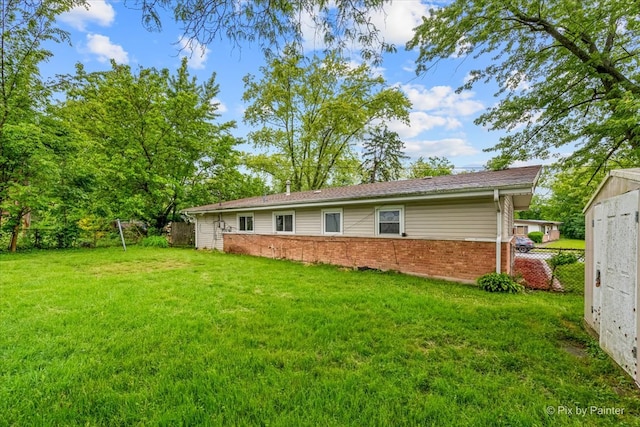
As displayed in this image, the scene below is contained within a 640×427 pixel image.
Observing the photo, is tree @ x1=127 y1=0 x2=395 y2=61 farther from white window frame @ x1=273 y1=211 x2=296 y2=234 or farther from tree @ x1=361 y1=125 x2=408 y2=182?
tree @ x1=361 y1=125 x2=408 y2=182

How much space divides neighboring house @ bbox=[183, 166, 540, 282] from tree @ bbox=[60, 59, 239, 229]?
22.0 ft

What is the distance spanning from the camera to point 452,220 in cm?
769

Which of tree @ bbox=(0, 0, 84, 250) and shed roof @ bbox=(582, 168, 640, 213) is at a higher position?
tree @ bbox=(0, 0, 84, 250)

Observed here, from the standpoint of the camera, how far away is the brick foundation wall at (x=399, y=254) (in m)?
7.22

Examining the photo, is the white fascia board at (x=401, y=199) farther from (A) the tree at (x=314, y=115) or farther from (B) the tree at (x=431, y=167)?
(B) the tree at (x=431, y=167)

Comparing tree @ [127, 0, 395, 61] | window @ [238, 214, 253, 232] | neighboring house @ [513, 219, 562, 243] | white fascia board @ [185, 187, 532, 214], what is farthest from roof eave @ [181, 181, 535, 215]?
neighboring house @ [513, 219, 562, 243]

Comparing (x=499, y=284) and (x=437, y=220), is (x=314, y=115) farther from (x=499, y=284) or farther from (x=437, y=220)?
(x=499, y=284)

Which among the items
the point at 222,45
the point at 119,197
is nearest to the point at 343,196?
the point at 222,45

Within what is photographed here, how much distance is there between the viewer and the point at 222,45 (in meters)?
3.01

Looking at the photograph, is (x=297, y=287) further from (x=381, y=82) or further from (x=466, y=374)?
(x=381, y=82)

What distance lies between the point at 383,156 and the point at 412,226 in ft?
72.8

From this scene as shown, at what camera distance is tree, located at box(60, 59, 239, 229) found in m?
15.2

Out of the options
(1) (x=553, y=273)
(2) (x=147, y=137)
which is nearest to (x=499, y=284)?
(1) (x=553, y=273)

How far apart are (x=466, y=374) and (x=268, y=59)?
404cm
